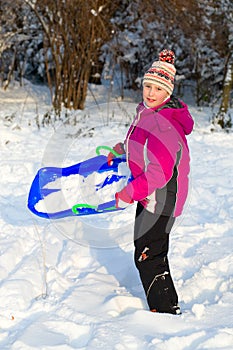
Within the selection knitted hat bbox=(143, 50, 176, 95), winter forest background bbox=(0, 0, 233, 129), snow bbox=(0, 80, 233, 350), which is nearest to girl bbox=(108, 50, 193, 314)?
knitted hat bbox=(143, 50, 176, 95)

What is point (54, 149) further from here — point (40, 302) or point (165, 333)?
point (165, 333)

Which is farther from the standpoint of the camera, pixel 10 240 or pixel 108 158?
pixel 10 240

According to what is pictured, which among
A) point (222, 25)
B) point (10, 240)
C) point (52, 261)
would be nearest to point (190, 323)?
point (52, 261)

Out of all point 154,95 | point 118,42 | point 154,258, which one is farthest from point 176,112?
point 118,42

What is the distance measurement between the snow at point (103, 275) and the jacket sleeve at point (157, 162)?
2.21 feet

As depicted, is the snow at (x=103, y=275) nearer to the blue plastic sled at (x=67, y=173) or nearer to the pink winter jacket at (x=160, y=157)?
the blue plastic sled at (x=67, y=173)

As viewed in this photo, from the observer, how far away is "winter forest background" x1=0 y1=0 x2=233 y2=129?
25.7 feet

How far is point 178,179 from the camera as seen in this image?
8.68ft

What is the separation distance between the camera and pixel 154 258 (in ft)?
8.97

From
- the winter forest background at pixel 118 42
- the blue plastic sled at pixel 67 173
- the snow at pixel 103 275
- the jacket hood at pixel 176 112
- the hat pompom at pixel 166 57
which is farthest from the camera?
the winter forest background at pixel 118 42

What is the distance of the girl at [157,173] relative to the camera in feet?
8.21

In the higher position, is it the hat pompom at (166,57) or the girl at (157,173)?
the hat pompom at (166,57)

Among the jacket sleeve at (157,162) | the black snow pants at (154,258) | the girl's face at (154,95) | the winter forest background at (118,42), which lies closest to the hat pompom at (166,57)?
the girl's face at (154,95)

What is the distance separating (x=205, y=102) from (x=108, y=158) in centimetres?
702
